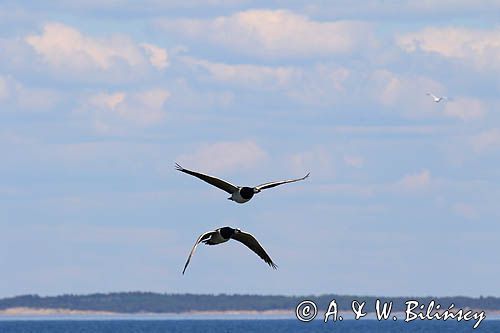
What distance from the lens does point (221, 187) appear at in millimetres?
48719

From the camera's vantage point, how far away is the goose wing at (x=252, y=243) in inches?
1939

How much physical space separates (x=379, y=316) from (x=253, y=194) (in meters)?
80.7

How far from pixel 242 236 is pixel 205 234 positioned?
1.78 m

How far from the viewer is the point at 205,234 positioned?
158 ft

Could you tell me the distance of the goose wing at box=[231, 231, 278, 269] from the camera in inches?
1939

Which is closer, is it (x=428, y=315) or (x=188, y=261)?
(x=188, y=261)

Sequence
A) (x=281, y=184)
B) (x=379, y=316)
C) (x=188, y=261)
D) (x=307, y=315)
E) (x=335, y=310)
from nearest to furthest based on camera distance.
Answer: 1. (x=188, y=261)
2. (x=281, y=184)
3. (x=335, y=310)
4. (x=307, y=315)
5. (x=379, y=316)

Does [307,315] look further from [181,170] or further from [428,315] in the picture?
[181,170]

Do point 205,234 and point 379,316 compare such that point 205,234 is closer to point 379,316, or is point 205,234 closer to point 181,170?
point 181,170

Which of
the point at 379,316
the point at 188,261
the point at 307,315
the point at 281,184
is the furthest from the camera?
the point at 379,316

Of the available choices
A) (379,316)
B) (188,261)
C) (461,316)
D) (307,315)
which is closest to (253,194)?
(188,261)

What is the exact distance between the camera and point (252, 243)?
49906 millimetres

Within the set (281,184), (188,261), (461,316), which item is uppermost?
(461,316)

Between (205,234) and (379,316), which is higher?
(379,316)
